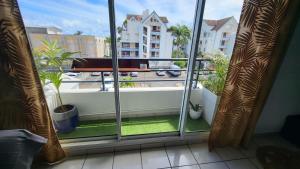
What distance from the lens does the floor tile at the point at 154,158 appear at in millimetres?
1469

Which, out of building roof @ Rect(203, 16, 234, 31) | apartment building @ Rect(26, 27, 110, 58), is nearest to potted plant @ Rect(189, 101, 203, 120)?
building roof @ Rect(203, 16, 234, 31)

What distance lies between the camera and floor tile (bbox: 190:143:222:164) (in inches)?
61.3

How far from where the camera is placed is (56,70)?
161 cm

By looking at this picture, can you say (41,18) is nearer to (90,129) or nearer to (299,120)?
(90,129)

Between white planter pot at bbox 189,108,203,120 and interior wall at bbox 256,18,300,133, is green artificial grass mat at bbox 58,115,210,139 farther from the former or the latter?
interior wall at bbox 256,18,300,133

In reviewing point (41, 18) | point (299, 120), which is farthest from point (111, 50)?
point (299, 120)

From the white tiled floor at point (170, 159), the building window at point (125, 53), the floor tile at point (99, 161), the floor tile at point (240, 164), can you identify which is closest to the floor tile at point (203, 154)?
the white tiled floor at point (170, 159)

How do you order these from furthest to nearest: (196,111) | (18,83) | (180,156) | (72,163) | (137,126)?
(196,111), (137,126), (180,156), (72,163), (18,83)

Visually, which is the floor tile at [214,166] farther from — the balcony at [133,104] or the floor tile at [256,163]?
the balcony at [133,104]

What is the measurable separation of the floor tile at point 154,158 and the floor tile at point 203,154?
0.34m

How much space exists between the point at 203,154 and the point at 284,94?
122 cm

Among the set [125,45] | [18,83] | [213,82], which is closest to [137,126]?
[125,45]

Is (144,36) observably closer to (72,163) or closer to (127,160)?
(127,160)

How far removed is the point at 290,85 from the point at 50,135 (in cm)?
263
